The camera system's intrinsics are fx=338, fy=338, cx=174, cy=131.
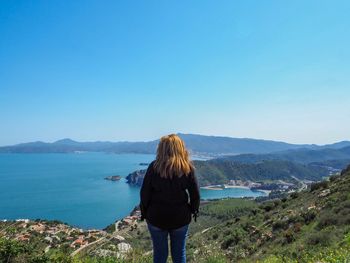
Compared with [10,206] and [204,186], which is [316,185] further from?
[204,186]

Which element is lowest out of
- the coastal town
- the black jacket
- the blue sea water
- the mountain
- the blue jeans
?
the blue sea water

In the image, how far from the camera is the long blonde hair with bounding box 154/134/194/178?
3.48 meters

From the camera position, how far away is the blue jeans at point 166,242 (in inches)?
142

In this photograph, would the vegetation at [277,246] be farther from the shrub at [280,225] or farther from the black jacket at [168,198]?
the black jacket at [168,198]

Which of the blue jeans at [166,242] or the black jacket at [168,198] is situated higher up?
the black jacket at [168,198]

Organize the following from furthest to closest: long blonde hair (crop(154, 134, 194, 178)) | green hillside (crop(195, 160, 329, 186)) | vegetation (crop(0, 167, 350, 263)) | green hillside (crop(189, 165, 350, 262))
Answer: green hillside (crop(195, 160, 329, 186)), green hillside (crop(189, 165, 350, 262)), vegetation (crop(0, 167, 350, 263)), long blonde hair (crop(154, 134, 194, 178))

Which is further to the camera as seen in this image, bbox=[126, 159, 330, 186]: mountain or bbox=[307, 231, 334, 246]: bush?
bbox=[126, 159, 330, 186]: mountain

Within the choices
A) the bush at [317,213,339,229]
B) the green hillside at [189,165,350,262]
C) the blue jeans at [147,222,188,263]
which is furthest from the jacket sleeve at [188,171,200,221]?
the bush at [317,213,339,229]

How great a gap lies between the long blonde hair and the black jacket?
5cm

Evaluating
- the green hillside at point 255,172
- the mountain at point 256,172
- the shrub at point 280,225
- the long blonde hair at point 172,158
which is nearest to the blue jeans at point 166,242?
the long blonde hair at point 172,158

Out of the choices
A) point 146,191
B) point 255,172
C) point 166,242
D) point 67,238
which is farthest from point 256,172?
point 146,191

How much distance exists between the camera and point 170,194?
3.49 metres

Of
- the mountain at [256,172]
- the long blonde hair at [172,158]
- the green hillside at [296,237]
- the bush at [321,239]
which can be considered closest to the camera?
the long blonde hair at [172,158]

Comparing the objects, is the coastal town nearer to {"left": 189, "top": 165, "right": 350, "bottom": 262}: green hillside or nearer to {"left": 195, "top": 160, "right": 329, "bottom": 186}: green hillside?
{"left": 189, "top": 165, "right": 350, "bottom": 262}: green hillside
